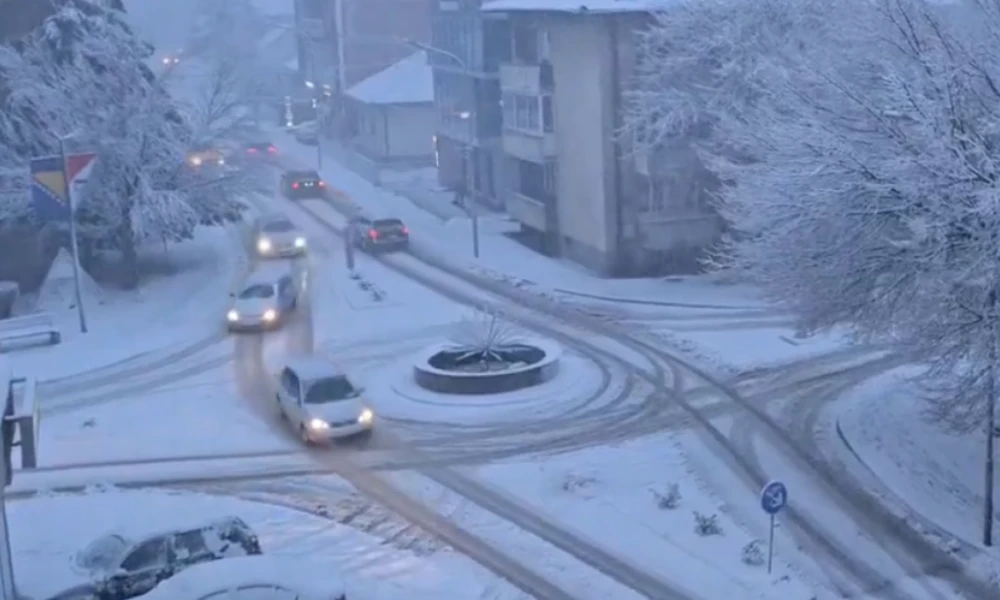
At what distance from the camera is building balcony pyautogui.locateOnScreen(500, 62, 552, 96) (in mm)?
40594

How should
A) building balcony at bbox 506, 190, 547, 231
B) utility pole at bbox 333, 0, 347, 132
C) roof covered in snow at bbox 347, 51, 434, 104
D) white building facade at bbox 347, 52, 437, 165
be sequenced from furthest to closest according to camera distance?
utility pole at bbox 333, 0, 347, 132 → white building facade at bbox 347, 52, 437, 165 → roof covered in snow at bbox 347, 51, 434, 104 → building balcony at bbox 506, 190, 547, 231

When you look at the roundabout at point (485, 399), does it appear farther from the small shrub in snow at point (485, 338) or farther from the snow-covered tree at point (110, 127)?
the snow-covered tree at point (110, 127)

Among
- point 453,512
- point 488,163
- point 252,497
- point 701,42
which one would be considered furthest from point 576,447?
point 488,163

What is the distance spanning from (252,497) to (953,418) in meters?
11.1

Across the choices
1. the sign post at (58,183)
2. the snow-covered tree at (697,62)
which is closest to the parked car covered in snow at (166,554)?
the sign post at (58,183)

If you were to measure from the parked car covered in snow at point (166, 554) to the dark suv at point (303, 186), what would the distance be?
40.1 metres

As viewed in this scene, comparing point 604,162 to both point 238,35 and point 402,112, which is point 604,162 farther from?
point 238,35

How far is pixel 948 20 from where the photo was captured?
21125mm

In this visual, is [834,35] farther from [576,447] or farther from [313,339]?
[313,339]

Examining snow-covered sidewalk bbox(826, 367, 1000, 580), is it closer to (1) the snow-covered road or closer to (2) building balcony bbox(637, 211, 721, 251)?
(1) the snow-covered road

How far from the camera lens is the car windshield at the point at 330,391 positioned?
77.7 feet

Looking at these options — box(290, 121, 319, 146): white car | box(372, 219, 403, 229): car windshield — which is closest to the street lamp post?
box(372, 219, 403, 229): car windshield

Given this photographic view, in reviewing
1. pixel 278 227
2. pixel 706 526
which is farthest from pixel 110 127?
pixel 706 526

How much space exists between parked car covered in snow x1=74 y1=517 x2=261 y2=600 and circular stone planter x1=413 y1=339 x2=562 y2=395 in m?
9.13
